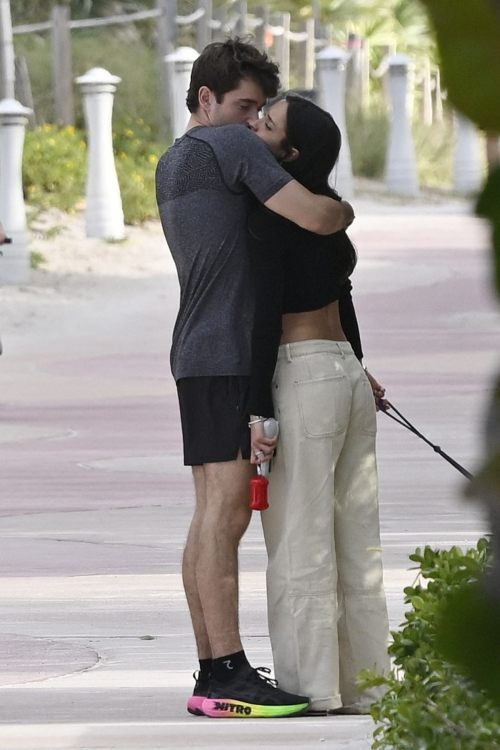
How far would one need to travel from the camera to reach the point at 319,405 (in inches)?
159

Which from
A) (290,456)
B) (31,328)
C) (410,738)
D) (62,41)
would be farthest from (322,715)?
(62,41)

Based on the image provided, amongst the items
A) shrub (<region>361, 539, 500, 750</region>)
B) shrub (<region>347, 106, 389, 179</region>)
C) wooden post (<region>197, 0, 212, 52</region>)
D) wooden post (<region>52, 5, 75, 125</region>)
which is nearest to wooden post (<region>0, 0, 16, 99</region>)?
wooden post (<region>52, 5, 75, 125</region>)

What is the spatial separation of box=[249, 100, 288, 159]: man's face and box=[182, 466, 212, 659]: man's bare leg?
811 millimetres

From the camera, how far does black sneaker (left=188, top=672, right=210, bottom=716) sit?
14.0 feet

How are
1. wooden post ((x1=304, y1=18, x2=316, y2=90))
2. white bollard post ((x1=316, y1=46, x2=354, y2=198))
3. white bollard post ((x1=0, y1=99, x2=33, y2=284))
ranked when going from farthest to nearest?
wooden post ((x1=304, y1=18, x2=316, y2=90)), white bollard post ((x1=316, y1=46, x2=354, y2=198)), white bollard post ((x1=0, y1=99, x2=33, y2=284))

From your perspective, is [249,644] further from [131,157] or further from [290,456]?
[131,157]

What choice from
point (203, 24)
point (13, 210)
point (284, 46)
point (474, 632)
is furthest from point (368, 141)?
point (474, 632)

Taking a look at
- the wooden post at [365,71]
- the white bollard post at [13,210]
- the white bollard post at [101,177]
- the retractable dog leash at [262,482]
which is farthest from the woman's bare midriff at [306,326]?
the wooden post at [365,71]

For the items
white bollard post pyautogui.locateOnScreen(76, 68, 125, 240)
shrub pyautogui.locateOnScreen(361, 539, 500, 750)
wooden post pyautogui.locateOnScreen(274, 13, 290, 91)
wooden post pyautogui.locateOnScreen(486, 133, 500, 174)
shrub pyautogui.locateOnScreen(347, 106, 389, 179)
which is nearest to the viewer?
wooden post pyautogui.locateOnScreen(486, 133, 500, 174)

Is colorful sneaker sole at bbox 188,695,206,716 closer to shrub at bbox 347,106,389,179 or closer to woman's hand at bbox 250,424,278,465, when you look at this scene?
woman's hand at bbox 250,424,278,465

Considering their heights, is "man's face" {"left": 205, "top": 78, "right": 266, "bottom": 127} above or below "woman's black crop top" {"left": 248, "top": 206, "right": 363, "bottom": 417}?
above

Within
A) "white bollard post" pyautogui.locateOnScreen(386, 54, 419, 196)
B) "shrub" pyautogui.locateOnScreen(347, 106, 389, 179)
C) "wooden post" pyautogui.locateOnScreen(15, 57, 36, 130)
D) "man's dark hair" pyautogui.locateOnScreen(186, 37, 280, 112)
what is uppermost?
"man's dark hair" pyautogui.locateOnScreen(186, 37, 280, 112)

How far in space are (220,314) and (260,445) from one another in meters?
0.35

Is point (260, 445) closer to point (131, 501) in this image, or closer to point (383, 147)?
point (131, 501)
